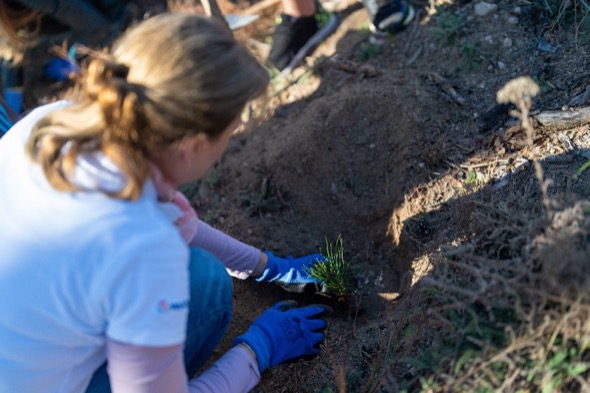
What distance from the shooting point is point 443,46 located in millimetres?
2752

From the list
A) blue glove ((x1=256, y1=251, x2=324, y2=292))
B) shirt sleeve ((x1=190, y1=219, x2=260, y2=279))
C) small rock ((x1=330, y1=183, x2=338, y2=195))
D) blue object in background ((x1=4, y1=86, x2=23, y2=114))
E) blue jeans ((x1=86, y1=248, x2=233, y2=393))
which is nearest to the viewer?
blue jeans ((x1=86, y1=248, x2=233, y2=393))

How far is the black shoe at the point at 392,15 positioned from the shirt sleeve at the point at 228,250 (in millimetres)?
1352

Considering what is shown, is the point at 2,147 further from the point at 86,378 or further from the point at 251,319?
the point at 251,319

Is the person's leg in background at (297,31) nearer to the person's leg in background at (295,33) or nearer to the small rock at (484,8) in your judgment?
the person's leg in background at (295,33)

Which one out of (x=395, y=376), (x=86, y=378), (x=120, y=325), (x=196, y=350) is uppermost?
(x=120, y=325)

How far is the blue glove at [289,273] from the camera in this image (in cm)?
227

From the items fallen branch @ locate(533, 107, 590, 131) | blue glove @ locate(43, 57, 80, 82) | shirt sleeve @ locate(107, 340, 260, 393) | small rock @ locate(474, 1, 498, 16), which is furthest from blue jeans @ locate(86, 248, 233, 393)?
blue glove @ locate(43, 57, 80, 82)

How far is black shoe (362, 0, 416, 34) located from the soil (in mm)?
47

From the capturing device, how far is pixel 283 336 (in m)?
2.02

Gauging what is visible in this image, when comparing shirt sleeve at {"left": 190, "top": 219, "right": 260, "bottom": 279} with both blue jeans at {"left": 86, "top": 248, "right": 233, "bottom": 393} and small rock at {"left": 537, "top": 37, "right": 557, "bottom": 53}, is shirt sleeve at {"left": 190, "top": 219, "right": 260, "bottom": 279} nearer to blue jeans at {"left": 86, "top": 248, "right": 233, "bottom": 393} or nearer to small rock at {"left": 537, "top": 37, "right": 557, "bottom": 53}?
blue jeans at {"left": 86, "top": 248, "right": 233, "bottom": 393}

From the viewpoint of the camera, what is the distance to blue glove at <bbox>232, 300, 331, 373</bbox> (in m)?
1.96

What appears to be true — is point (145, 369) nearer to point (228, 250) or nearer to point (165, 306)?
point (165, 306)

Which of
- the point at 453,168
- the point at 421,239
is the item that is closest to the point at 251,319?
the point at 421,239

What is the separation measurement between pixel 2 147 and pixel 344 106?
1536 mm
